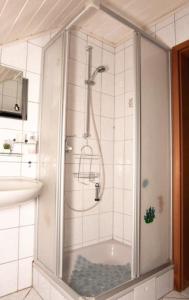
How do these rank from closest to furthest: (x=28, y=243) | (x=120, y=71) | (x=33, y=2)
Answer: (x=33, y=2) → (x=28, y=243) → (x=120, y=71)

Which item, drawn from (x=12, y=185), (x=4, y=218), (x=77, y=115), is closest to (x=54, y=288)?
(x=4, y=218)

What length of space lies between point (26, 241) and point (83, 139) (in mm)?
1020

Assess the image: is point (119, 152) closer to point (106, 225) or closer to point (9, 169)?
point (106, 225)

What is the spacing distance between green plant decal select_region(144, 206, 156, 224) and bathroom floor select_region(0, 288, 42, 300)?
3.11 feet

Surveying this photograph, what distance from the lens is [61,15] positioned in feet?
5.39

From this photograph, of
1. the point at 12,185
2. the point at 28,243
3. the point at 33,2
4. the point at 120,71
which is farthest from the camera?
the point at 120,71

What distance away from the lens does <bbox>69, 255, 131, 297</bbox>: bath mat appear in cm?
160

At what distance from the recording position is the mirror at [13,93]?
162cm

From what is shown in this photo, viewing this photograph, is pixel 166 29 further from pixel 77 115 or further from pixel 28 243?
pixel 28 243

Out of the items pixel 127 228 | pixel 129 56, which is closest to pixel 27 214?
pixel 127 228

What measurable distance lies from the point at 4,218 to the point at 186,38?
80.2 inches

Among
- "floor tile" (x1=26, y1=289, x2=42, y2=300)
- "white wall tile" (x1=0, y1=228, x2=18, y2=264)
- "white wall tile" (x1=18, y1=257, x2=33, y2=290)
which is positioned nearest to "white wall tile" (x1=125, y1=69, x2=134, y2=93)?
"white wall tile" (x1=0, y1=228, x2=18, y2=264)

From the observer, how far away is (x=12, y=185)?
1.50 metres

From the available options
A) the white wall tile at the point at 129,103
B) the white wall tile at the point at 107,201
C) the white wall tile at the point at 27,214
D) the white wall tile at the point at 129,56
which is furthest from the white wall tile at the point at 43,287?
the white wall tile at the point at 129,56
